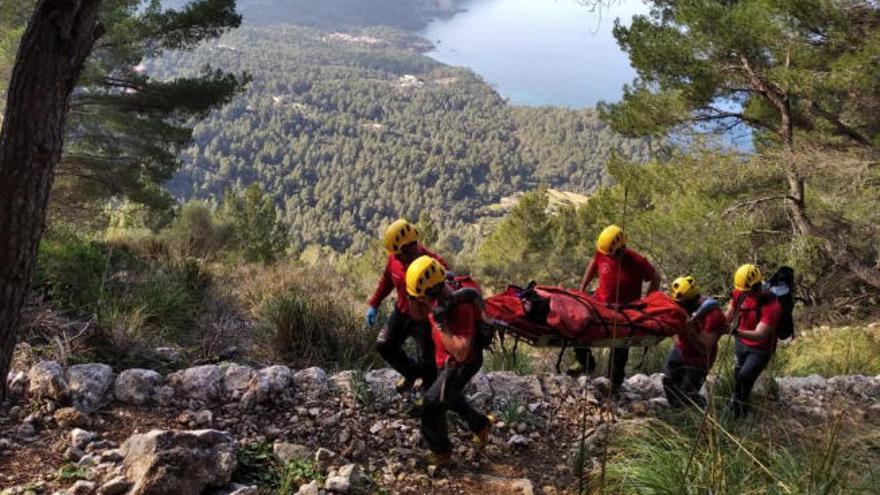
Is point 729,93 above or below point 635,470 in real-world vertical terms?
above

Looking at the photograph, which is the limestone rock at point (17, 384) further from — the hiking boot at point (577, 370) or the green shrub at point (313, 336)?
the hiking boot at point (577, 370)

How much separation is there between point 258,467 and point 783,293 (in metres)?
3.85

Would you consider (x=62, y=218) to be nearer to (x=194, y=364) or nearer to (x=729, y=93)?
(x=194, y=364)

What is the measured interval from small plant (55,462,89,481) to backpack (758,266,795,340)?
15.0ft

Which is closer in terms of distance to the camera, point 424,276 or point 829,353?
point 424,276

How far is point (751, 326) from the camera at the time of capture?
484 centimetres

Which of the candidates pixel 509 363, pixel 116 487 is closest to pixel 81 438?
pixel 116 487

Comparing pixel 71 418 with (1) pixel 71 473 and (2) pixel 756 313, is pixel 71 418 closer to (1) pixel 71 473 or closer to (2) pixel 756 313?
(1) pixel 71 473

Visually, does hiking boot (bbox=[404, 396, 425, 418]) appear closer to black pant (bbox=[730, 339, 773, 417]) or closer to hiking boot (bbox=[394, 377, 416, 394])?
hiking boot (bbox=[394, 377, 416, 394])

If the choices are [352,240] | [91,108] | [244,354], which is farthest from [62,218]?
[352,240]

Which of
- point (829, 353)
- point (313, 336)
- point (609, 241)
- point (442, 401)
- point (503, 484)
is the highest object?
point (609, 241)

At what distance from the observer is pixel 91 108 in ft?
46.6

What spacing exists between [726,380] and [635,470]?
2.88m

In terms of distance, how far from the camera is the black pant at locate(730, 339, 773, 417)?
15.5 ft
